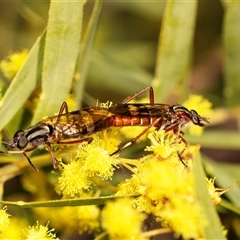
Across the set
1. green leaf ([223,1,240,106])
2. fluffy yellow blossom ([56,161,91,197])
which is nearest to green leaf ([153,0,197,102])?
green leaf ([223,1,240,106])

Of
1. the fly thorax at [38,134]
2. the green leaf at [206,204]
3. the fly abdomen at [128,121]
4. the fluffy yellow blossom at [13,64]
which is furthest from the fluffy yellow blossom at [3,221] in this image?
the fluffy yellow blossom at [13,64]

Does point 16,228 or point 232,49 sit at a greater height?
point 232,49

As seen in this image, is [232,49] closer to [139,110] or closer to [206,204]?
[139,110]

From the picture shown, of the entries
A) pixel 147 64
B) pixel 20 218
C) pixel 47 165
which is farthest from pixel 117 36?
pixel 20 218

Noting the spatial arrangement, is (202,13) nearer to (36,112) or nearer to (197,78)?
(197,78)

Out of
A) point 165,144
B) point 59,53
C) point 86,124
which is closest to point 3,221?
point 86,124

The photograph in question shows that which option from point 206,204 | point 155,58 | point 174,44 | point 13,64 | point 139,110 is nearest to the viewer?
point 206,204
